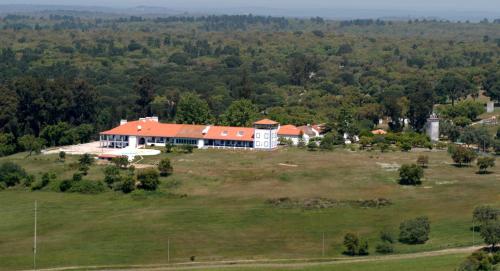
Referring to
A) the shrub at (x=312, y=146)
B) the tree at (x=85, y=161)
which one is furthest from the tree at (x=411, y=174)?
the tree at (x=85, y=161)

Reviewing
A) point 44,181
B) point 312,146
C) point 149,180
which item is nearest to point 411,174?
point 312,146

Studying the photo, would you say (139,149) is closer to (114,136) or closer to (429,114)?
(114,136)

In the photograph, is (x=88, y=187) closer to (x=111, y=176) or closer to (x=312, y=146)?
(x=111, y=176)

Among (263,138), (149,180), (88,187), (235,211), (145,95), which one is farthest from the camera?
(145,95)

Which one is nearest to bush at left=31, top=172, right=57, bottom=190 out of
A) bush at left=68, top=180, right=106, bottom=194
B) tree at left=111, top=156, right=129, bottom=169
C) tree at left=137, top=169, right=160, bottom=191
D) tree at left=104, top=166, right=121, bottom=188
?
bush at left=68, top=180, right=106, bottom=194

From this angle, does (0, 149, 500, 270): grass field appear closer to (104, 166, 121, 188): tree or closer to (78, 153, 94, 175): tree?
(78, 153, 94, 175): tree

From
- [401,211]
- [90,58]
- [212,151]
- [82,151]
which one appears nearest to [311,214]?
[401,211]
